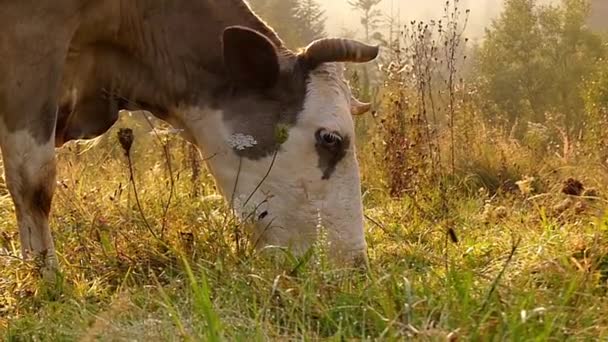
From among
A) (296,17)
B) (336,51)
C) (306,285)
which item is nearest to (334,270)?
(306,285)

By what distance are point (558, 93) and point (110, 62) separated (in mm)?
31254

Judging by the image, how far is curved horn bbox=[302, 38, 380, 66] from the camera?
4531 millimetres

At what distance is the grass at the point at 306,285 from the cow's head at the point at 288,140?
0.86 feet

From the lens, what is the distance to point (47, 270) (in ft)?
12.5

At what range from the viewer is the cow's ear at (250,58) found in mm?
4438

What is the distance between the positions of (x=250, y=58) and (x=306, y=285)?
6.33ft

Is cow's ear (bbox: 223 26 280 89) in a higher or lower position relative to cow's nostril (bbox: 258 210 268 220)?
higher

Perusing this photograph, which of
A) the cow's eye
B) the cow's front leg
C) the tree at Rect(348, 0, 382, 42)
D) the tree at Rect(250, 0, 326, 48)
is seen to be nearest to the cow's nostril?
the cow's eye

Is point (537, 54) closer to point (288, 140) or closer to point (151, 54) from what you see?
point (151, 54)

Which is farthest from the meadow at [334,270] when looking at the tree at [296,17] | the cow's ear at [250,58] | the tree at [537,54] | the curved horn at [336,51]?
the tree at [537,54]

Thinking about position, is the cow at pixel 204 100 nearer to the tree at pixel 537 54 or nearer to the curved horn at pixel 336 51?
the curved horn at pixel 336 51

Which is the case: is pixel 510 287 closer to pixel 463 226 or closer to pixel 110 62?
pixel 463 226

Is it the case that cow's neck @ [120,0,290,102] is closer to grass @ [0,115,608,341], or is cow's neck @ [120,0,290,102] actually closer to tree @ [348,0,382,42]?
grass @ [0,115,608,341]

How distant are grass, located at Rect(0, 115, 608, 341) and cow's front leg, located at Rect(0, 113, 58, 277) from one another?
19 centimetres
